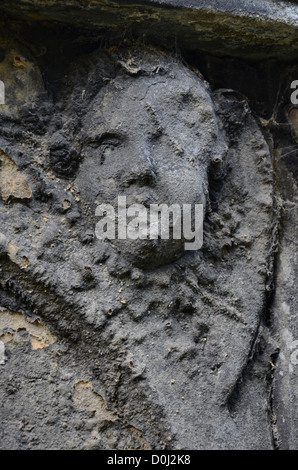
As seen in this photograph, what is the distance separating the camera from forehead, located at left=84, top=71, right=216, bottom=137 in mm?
1404

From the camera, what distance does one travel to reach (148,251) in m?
1.33

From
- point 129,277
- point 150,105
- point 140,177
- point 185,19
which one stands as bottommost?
point 129,277

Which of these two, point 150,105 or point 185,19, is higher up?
point 185,19

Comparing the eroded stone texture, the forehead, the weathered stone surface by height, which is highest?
the weathered stone surface

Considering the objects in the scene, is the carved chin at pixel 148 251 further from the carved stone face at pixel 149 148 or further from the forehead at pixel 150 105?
the forehead at pixel 150 105

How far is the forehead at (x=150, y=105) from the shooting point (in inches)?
55.3

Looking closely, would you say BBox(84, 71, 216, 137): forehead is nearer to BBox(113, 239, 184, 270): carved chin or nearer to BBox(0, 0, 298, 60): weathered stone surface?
BBox(0, 0, 298, 60): weathered stone surface

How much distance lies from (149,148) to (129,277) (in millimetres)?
289

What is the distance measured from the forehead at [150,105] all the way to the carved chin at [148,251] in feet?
0.85

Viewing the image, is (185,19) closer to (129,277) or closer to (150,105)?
(150,105)

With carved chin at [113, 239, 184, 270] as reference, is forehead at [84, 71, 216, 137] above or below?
above

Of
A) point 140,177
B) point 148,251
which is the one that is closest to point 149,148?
point 140,177

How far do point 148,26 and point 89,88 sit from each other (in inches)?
7.7

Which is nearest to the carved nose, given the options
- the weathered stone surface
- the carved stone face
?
the carved stone face
